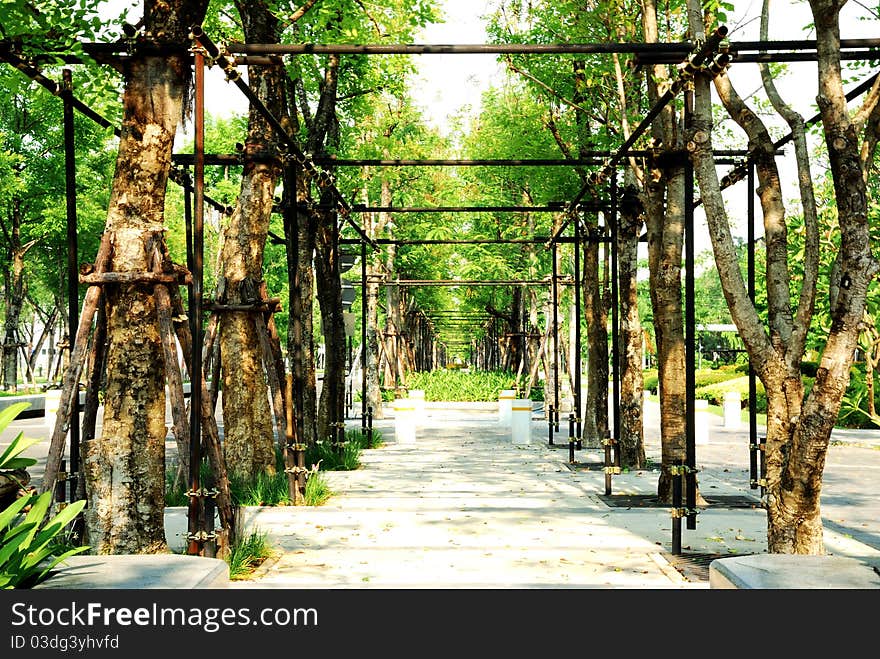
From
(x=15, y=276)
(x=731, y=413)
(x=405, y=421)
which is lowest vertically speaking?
(x=731, y=413)

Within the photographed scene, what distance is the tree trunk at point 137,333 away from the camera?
741 cm

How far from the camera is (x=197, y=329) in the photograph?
7254 mm

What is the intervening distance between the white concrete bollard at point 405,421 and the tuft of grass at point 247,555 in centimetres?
1201

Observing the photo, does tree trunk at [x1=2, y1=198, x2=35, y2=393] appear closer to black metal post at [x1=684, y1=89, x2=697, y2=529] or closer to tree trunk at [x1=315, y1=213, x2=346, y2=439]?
tree trunk at [x1=315, y1=213, x2=346, y2=439]

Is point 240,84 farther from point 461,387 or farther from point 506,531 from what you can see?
point 461,387

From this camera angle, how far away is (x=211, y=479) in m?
7.93

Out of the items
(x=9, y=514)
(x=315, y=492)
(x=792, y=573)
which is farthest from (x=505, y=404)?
(x=9, y=514)

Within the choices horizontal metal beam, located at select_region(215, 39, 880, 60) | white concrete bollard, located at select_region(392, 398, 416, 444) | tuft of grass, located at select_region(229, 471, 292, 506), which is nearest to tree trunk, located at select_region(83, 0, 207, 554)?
horizontal metal beam, located at select_region(215, 39, 880, 60)

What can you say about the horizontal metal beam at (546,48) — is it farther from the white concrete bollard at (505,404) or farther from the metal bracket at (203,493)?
the white concrete bollard at (505,404)

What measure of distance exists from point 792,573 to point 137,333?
5027mm

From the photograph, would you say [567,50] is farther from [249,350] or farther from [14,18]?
[249,350]

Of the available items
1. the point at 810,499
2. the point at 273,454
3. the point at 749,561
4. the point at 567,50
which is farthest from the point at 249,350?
the point at 749,561

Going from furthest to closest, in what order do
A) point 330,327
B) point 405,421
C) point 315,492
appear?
point 405,421 → point 330,327 → point 315,492

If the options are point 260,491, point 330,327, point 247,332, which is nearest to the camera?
point 260,491
